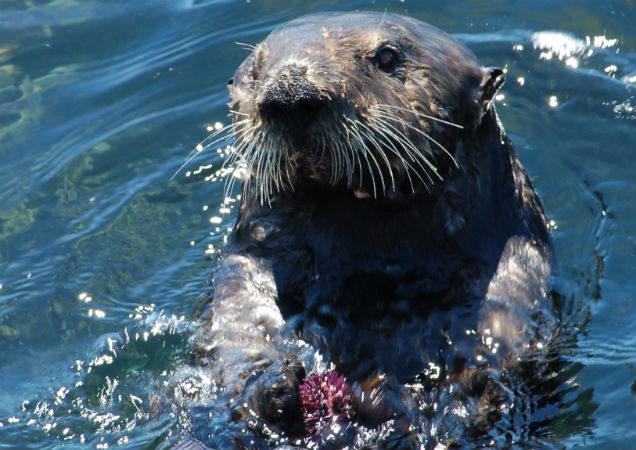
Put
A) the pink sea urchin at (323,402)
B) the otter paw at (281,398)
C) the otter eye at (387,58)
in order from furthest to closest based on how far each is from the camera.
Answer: the otter eye at (387,58) < the pink sea urchin at (323,402) < the otter paw at (281,398)

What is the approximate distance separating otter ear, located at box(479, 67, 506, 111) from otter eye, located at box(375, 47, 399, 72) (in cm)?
51

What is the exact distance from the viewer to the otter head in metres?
3.86

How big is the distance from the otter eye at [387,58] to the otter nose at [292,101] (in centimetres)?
58

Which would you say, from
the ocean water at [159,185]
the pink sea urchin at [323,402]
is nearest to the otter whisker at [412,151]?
the pink sea urchin at [323,402]

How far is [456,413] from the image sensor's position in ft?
12.7

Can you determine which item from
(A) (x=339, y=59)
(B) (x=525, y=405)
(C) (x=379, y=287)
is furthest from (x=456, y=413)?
(A) (x=339, y=59)

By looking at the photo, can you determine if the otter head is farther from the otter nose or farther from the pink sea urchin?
the pink sea urchin

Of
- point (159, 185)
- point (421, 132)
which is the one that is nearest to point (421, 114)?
point (421, 132)

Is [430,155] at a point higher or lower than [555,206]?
higher

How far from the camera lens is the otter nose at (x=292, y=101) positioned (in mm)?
3736

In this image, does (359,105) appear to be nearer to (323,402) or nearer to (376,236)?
(376,236)

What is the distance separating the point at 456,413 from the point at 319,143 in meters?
1.36

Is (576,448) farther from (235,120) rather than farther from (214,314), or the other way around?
(235,120)

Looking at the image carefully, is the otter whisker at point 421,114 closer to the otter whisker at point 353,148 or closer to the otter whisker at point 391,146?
the otter whisker at point 391,146
